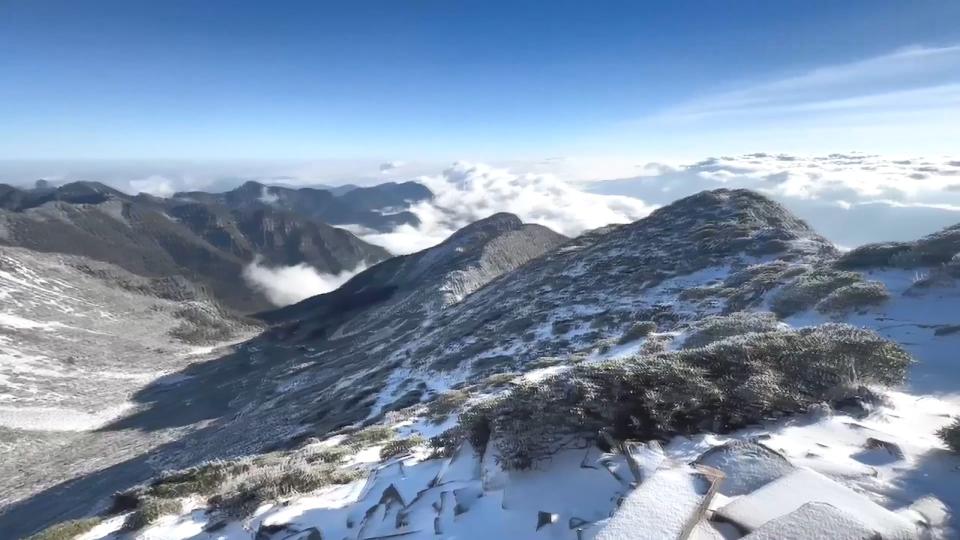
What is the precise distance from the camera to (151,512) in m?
8.70

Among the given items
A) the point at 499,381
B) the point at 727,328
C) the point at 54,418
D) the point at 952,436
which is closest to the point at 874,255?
the point at 727,328

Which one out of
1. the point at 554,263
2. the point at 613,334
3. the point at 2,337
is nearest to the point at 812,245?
the point at 613,334

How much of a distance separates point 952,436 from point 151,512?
41.7 ft

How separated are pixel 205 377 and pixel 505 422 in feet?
261

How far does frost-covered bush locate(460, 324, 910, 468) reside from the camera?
702 cm

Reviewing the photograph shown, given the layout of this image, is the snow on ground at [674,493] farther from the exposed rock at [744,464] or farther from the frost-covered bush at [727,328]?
the frost-covered bush at [727,328]

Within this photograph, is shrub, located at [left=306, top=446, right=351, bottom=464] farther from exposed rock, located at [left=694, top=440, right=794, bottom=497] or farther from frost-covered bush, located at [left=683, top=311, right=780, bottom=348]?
frost-covered bush, located at [left=683, top=311, right=780, bottom=348]

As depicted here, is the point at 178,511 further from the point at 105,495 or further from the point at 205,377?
the point at 205,377

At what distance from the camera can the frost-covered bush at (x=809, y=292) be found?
672 inches

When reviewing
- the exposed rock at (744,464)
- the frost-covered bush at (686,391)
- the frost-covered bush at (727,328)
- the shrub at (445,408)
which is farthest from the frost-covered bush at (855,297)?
the shrub at (445,408)

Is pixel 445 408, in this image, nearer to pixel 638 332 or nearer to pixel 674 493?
pixel 638 332

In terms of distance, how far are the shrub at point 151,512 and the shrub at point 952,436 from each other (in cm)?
1231

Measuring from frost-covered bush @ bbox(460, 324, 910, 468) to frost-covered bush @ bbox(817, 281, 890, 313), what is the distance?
24.1 ft

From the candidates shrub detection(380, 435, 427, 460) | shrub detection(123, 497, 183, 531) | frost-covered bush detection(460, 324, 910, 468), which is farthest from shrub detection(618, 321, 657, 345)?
shrub detection(123, 497, 183, 531)
